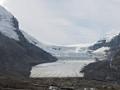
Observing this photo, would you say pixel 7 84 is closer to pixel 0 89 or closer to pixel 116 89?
pixel 0 89

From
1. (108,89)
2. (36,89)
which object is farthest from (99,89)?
(36,89)

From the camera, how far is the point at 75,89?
532 feet

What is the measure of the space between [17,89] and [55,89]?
62.1ft

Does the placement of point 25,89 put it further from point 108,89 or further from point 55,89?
point 108,89

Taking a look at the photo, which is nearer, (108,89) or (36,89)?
(36,89)

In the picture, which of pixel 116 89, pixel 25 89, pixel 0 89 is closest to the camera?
pixel 0 89

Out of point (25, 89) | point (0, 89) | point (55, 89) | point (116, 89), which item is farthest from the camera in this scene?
point (116, 89)

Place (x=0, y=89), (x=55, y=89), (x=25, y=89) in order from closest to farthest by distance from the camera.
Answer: (x=0, y=89) < (x=25, y=89) < (x=55, y=89)

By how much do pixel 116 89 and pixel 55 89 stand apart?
1100 inches

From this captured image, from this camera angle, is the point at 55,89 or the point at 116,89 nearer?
the point at 55,89

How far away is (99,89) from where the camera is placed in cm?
16525

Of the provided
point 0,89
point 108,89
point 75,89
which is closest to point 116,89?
point 108,89

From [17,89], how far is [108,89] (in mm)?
42332

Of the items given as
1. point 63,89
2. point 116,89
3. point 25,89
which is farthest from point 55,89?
point 116,89
